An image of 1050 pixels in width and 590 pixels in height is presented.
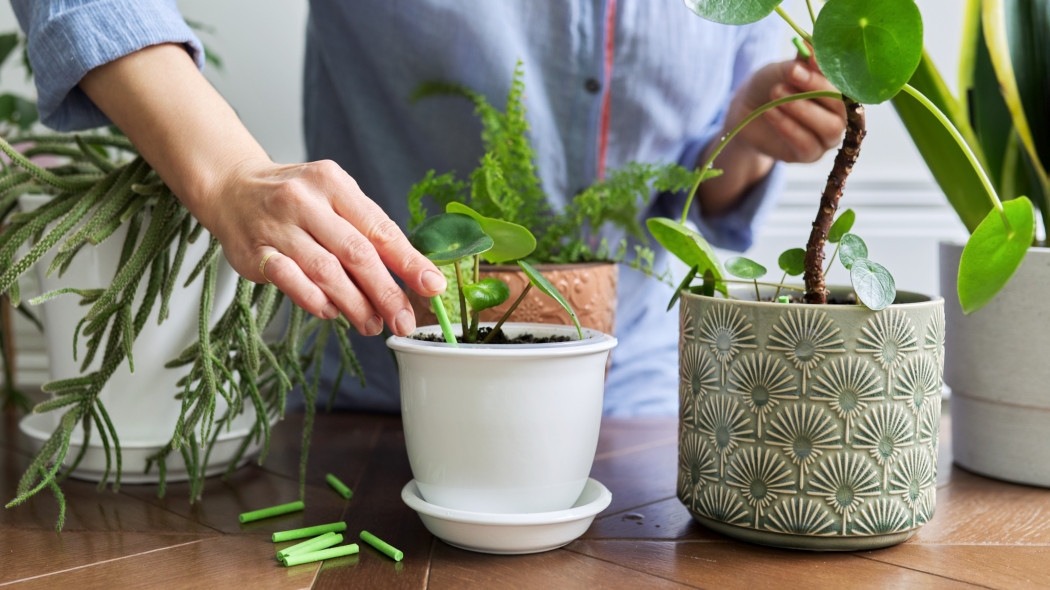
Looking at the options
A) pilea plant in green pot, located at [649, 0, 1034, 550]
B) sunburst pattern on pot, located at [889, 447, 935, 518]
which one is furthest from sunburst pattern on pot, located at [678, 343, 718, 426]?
sunburst pattern on pot, located at [889, 447, 935, 518]

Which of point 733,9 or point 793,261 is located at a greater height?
point 733,9

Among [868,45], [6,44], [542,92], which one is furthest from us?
[6,44]

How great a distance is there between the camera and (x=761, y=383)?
42cm

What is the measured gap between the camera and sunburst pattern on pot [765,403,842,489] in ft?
1.35

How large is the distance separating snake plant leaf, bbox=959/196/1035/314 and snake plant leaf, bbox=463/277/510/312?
0.79ft

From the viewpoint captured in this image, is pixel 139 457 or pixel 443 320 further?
pixel 139 457

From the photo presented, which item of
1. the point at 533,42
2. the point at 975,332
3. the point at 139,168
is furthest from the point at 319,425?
the point at 975,332

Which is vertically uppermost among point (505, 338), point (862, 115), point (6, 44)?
point (6, 44)

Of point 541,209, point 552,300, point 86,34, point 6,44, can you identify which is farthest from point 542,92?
point 6,44

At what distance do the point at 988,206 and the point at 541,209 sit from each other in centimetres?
34

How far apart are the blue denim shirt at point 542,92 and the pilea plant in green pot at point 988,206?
28 centimetres

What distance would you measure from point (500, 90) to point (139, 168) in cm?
39

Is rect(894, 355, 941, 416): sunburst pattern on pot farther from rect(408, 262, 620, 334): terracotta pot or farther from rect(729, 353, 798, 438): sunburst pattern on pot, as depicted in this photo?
rect(408, 262, 620, 334): terracotta pot

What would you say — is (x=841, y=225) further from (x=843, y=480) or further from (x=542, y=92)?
(x=542, y=92)
